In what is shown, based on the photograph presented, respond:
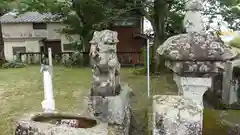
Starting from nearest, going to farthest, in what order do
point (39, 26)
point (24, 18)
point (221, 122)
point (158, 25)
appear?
point (221, 122), point (158, 25), point (24, 18), point (39, 26)

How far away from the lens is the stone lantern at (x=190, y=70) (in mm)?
1756

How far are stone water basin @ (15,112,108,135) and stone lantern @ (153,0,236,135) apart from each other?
1.02m

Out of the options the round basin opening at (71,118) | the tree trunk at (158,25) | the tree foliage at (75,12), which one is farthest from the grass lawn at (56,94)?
the tree foliage at (75,12)

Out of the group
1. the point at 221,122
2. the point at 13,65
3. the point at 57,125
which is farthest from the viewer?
the point at 13,65

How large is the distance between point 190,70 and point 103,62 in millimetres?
1445

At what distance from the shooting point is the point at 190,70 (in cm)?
183

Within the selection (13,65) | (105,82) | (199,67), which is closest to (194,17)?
(199,67)

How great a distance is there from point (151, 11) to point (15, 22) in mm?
11029

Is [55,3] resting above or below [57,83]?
above

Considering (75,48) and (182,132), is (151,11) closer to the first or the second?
(75,48)

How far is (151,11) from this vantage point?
916 centimetres

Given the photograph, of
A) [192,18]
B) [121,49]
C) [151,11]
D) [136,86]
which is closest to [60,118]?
[192,18]

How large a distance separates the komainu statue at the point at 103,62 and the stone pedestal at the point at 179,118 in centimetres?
142

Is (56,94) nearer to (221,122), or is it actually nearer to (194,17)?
(221,122)
